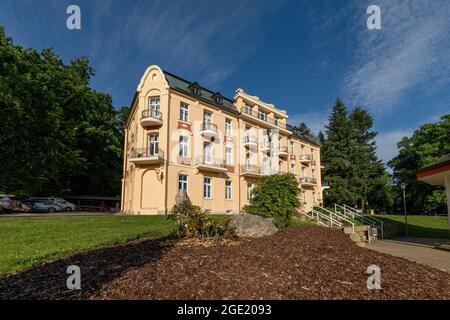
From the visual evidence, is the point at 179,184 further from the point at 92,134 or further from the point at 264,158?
the point at 92,134

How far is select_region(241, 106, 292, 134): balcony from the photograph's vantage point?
91.9ft

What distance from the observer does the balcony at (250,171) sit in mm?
25797

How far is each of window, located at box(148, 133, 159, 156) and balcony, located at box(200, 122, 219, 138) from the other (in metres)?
4.06

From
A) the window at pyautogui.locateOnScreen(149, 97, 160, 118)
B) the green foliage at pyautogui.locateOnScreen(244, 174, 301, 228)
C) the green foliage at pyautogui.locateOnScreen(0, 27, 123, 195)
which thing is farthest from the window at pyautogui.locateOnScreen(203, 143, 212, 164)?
the green foliage at pyautogui.locateOnScreen(0, 27, 123, 195)

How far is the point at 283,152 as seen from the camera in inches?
1228

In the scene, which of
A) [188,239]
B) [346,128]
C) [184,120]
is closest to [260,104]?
[184,120]

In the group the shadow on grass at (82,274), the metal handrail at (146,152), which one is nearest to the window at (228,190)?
the metal handrail at (146,152)

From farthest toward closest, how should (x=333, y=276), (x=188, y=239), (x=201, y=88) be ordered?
1. (x=201, y=88)
2. (x=188, y=239)
3. (x=333, y=276)

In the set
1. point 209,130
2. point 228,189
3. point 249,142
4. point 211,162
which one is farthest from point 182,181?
point 249,142

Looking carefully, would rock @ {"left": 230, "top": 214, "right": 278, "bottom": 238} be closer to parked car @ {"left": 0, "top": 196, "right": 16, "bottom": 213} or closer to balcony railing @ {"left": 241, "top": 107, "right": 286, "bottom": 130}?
balcony railing @ {"left": 241, "top": 107, "right": 286, "bottom": 130}

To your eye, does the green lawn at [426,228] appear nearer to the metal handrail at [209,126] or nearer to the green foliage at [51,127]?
the metal handrail at [209,126]

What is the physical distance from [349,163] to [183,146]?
2955 centimetres
